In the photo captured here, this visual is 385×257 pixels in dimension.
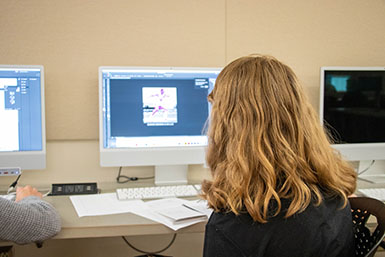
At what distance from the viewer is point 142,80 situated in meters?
1.82

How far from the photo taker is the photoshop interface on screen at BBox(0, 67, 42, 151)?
1737 millimetres

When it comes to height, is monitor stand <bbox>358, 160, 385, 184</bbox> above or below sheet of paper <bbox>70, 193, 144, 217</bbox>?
above

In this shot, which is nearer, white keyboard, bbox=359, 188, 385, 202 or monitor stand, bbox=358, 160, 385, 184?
white keyboard, bbox=359, 188, 385, 202

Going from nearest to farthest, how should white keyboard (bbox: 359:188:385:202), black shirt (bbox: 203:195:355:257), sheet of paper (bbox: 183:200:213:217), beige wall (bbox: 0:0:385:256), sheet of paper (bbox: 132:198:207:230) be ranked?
black shirt (bbox: 203:195:355:257) → sheet of paper (bbox: 132:198:207:230) → sheet of paper (bbox: 183:200:213:217) → white keyboard (bbox: 359:188:385:202) → beige wall (bbox: 0:0:385:256)

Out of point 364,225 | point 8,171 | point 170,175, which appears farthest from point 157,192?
point 364,225

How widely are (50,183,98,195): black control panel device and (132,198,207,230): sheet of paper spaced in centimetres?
32

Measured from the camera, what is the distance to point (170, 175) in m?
1.94

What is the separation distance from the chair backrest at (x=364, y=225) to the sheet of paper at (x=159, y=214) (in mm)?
516

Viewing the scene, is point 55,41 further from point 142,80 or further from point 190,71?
point 190,71

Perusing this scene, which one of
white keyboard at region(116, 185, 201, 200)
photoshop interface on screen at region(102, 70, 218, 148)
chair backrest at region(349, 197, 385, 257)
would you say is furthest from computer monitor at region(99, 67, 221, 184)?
chair backrest at region(349, 197, 385, 257)

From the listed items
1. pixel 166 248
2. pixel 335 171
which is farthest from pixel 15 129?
pixel 335 171

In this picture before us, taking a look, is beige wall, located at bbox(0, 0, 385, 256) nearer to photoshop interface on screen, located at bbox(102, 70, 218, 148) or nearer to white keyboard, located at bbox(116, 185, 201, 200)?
photoshop interface on screen, located at bbox(102, 70, 218, 148)

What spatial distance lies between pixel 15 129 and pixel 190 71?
827mm

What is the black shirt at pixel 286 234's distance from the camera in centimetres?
89
